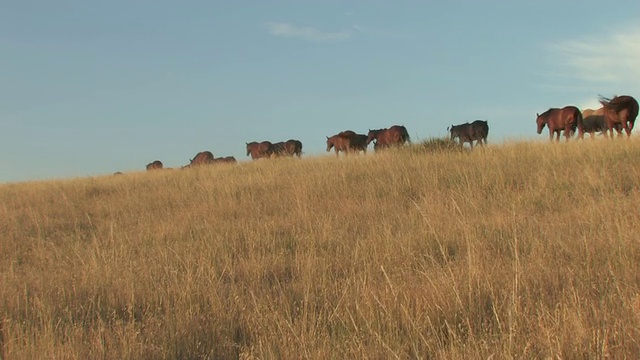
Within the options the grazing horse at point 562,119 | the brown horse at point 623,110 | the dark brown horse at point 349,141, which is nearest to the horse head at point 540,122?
the grazing horse at point 562,119

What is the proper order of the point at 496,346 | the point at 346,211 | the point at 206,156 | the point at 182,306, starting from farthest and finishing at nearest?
the point at 206,156 < the point at 346,211 < the point at 182,306 < the point at 496,346

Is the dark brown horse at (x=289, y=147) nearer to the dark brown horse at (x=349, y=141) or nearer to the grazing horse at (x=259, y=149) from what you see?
the grazing horse at (x=259, y=149)

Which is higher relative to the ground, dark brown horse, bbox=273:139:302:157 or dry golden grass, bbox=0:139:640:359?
dark brown horse, bbox=273:139:302:157

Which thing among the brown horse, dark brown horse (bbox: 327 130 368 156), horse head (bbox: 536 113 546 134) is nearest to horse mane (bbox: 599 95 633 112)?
the brown horse

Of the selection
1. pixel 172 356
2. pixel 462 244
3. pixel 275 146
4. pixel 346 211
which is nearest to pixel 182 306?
pixel 172 356

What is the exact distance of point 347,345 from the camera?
8.79 ft

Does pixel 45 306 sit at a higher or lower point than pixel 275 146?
lower

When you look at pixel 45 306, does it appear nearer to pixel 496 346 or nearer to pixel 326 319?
pixel 326 319

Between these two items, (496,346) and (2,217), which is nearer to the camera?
(496,346)

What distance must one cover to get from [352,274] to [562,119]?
718 inches

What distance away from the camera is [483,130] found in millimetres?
23094

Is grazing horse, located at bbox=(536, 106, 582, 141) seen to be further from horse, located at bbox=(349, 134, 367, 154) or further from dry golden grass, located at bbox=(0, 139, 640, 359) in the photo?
dry golden grass, located at bbox=(0, 139, 640, 359)

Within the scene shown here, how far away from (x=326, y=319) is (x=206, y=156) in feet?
97.5

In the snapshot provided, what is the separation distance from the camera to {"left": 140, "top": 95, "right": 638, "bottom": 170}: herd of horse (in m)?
15.6
